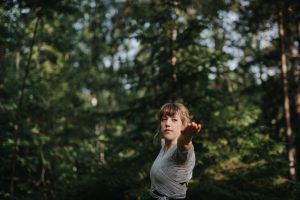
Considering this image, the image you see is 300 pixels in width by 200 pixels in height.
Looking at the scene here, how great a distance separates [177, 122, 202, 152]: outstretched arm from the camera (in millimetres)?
2969

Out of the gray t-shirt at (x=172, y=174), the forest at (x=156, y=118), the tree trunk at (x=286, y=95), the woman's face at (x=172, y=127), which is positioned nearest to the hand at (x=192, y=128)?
the gray t-shirt at (x=172, y=174)

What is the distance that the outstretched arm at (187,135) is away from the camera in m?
2.97

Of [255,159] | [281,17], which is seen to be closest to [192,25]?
[255,159]

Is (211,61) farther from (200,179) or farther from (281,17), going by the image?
(281,17)

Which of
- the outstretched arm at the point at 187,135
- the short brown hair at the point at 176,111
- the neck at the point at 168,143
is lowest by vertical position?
the neck at the point at 168,143

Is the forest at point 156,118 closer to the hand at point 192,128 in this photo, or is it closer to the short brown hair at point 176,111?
the short brown hair at point 176,111

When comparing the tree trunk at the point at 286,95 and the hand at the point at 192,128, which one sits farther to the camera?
the tree trunk at the point at 286,95

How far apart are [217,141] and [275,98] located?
6.34 meters

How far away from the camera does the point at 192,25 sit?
34.6 feet

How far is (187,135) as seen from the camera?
3057 millimetres

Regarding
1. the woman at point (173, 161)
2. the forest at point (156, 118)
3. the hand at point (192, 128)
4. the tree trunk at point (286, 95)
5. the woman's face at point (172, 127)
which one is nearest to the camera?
the hand at point (192, 128)

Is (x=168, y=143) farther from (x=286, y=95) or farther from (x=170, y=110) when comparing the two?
(x=286, y=95)

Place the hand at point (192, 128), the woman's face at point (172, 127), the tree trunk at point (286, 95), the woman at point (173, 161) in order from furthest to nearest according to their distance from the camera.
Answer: the tree trunk at point (286, 95)
the woman's face at point (172, 127)
the woman at point (173, 161)
the hand at point (192, 128)

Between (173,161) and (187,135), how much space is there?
0.50 meters
